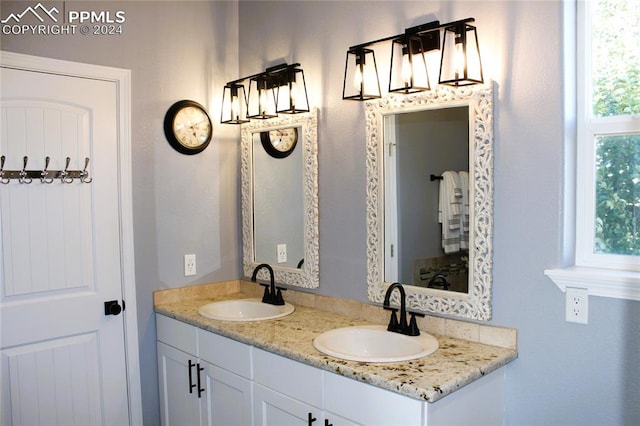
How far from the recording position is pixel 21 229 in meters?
2.44

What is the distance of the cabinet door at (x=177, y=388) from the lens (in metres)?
2.67

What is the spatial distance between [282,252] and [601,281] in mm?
1628

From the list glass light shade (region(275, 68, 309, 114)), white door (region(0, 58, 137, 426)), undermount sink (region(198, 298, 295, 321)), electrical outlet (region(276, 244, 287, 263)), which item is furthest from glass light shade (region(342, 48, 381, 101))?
white door (region(0, 58, 137, 426))

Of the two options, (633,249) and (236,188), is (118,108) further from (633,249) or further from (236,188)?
(633,249)

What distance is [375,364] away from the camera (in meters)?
1.87

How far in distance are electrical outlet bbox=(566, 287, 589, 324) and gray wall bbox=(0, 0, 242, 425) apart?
1939 millimetres

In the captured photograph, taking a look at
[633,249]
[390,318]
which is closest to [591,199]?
[633,249]

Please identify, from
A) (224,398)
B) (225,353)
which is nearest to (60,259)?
(225,353)

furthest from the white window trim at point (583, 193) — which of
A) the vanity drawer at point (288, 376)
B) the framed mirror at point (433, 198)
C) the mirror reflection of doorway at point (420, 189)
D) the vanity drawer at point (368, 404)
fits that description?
the vanity drawer at point (288, 376)

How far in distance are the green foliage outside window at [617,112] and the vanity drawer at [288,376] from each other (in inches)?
44.5

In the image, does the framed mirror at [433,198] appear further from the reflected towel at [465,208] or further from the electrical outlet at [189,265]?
the electrical outlet at [189,265]

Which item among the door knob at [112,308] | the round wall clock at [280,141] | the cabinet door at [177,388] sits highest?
the round wall clock at [280,141]

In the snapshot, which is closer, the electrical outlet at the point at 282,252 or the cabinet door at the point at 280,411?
the cabinet door at the point at 280,411

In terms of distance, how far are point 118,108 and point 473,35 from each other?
5.76ft
